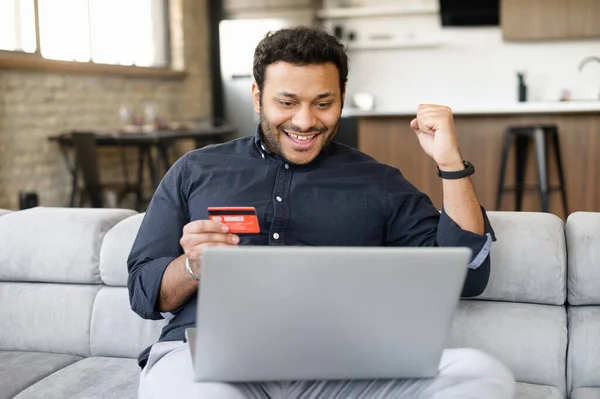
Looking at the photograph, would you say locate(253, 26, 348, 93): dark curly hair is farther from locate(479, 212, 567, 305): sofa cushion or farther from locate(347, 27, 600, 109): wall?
locate(347, 27, 600, 109): wall

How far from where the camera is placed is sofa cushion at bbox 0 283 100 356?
228 cm

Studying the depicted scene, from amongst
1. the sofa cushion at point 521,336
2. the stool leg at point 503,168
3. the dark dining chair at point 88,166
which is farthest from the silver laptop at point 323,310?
the dark dining chair at point 88,166

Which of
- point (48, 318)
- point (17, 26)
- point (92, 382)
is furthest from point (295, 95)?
point (17, 26)

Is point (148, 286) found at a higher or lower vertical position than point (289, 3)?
lower

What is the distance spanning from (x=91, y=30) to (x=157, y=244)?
5196 mm

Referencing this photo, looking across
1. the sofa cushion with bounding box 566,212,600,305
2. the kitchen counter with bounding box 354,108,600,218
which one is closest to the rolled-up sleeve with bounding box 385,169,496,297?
the sofa cushion with bounding box 566,212,600,305

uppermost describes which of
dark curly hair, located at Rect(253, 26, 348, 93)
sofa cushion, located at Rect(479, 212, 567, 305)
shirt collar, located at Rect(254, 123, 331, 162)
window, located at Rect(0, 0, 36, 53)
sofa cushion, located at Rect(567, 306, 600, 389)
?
window, located at Rect(0, 0, 36, 53)

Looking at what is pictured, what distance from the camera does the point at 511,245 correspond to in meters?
1.96

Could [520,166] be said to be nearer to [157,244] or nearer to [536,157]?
[536,157]

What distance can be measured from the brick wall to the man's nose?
4.10 meters

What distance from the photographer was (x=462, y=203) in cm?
173

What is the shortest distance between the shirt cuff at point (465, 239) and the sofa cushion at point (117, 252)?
3.10 ft

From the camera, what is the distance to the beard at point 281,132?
6.09 ft

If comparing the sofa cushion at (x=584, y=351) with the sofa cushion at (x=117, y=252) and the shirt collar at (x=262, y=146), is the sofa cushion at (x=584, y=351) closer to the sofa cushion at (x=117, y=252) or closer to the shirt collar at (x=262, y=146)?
the shirt collar at (x=262, y=146)
